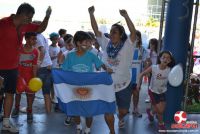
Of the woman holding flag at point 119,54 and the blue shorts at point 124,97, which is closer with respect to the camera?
the woman holding flag at point 119,54

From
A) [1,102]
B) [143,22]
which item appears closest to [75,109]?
[1,102]

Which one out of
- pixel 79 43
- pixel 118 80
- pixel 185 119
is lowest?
pixel 185 119

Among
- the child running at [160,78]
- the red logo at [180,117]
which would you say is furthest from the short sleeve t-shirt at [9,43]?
the red logo at [180,117]

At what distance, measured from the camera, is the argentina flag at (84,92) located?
473 cm

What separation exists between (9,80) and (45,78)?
133 centimetres

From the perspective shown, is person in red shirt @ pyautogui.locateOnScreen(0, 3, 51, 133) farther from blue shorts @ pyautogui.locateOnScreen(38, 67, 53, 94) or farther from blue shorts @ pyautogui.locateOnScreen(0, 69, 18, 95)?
blue shorts @ pyautogui.locateOnScreen(38, 67, 53, 94)

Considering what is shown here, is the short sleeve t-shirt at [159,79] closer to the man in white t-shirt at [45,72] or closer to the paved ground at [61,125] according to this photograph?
the paved ground at [61,125]

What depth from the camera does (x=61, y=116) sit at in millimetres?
6398

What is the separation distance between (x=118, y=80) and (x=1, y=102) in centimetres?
179

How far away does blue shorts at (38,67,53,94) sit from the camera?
639 cm

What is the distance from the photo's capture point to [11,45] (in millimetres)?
5035

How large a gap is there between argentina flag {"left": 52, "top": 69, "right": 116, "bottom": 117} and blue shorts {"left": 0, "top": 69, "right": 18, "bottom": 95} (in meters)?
0.74

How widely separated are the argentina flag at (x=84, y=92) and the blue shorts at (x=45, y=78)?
1626mm

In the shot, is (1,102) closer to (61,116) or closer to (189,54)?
(61,116)
